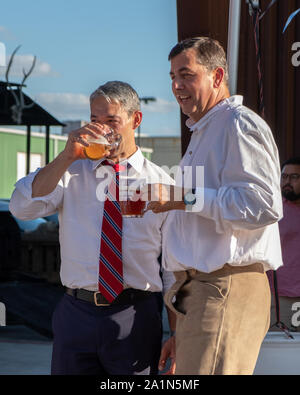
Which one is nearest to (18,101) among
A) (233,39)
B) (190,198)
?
(233,39)

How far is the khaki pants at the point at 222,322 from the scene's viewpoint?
1.87 m

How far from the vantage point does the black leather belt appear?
2.25 meters

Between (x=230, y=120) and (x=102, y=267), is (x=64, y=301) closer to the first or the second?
(x=102, y=267)

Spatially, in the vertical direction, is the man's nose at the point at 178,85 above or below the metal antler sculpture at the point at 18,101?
below

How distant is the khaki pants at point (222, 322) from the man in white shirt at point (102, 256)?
36cm

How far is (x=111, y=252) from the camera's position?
7.47ft

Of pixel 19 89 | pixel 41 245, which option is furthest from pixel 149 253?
pixel 19 89

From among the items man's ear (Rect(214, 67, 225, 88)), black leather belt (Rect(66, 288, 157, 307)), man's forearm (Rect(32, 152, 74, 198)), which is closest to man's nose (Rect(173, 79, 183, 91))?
man's ear (Rect(214, 67, 225, 88))

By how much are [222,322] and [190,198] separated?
0.34m

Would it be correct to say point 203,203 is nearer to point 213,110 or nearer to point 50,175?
point 213,110

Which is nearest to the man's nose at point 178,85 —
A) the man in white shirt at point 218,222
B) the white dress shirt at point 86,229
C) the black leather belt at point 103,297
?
the man in white shirt at point 218,222

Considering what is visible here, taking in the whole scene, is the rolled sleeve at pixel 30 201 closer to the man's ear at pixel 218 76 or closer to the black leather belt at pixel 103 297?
the black leather belt at pixel 103 297

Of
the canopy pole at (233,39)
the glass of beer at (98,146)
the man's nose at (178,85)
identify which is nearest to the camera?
the man's nose at (178,85)

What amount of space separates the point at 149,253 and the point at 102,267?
182 millimetres
